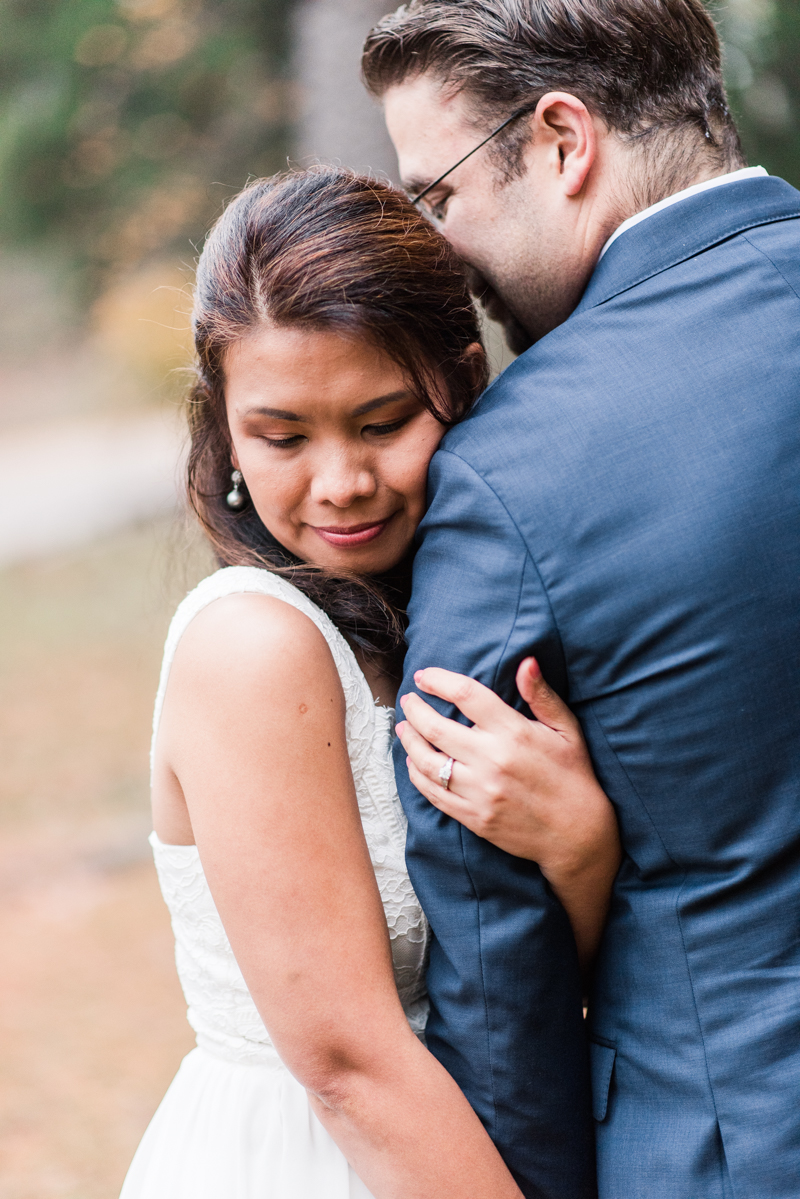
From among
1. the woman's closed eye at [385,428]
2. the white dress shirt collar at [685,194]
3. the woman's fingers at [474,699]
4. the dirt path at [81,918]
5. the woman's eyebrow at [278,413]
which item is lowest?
the dirt path at [81,918]

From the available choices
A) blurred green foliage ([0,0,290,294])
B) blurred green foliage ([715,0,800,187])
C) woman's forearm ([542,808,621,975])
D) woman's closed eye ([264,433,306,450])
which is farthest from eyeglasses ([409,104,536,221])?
blurred green foliage ([0,0,290,294])

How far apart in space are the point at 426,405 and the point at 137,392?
9.74 meters

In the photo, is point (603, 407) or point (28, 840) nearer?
point (603, 407)

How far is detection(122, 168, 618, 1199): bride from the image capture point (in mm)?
1562

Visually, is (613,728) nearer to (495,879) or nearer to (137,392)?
(495,879)

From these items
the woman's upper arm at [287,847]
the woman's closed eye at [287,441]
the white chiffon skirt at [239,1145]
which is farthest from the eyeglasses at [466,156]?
the white chiffon skirt at [239,1145]

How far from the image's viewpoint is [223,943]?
185cm

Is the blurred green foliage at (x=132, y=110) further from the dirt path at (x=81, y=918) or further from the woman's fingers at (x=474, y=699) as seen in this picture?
the woman's fingers at (x=474, y=699)

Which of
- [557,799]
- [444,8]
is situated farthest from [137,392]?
[557,799]

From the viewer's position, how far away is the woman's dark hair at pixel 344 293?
1629mm

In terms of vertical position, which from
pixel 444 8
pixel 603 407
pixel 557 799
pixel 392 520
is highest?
pixel 444 8

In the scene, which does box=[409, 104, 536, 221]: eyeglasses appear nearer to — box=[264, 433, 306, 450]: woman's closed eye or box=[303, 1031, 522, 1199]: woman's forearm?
box=[264, 433, 306, 450]: woman's closed eye

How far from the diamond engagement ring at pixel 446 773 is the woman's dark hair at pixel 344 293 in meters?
0.36

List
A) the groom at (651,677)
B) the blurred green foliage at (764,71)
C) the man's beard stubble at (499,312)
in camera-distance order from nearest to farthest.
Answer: the groom at (651,677) → the man's beard stubble at (499,312) → the blurred green foliage at (764,71)
